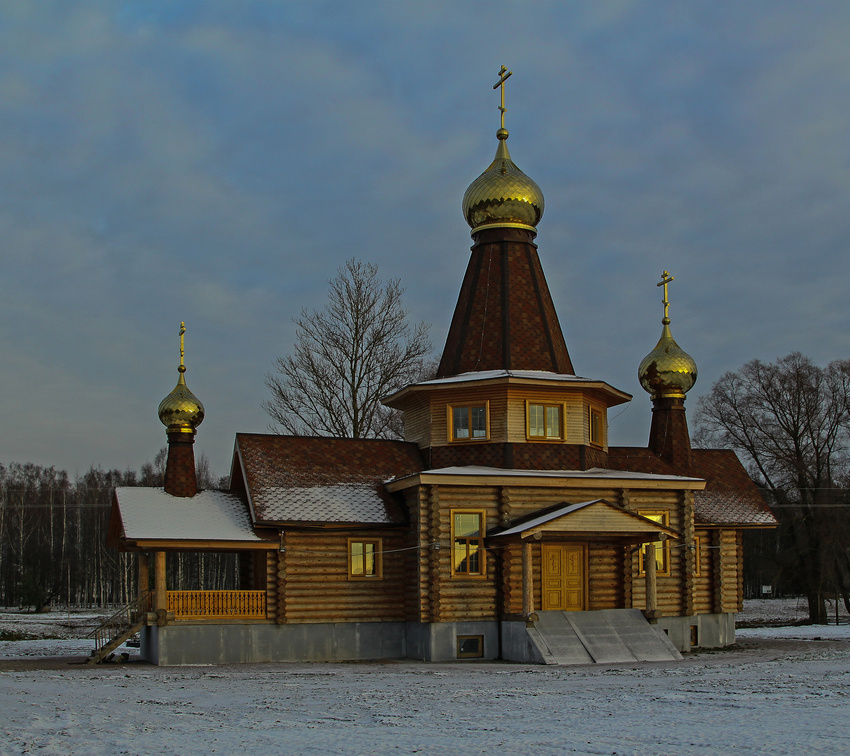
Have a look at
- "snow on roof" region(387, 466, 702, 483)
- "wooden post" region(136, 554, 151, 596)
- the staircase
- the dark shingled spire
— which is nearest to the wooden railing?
the staircase

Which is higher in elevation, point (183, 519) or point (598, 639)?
point (183, 519)

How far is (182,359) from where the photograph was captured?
83.1ft

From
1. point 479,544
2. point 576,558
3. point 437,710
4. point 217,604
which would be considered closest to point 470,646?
point 479,544

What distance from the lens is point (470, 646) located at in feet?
68.7

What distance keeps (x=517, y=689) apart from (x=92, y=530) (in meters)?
49.3

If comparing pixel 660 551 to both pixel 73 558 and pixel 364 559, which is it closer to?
pixel 364 559

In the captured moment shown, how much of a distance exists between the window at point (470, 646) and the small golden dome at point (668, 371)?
10.6 m

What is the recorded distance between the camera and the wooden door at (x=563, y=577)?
21766mm

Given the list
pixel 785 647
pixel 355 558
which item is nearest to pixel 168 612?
pixel 355 558

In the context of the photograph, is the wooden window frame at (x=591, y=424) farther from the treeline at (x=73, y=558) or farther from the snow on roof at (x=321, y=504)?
the treeline at (x=73, y=558)

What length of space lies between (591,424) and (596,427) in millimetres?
366

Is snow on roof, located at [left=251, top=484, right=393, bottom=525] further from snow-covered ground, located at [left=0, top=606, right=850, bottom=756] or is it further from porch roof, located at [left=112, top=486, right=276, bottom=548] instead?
snow-covered ground, located at [left=0, top=606, right=850, bottom=756]

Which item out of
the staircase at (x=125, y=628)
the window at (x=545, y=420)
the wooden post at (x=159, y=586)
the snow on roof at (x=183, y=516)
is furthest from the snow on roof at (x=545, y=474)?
the staircase at (x=125, y=628)

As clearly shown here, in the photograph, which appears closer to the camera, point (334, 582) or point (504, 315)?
point (334, 582)
